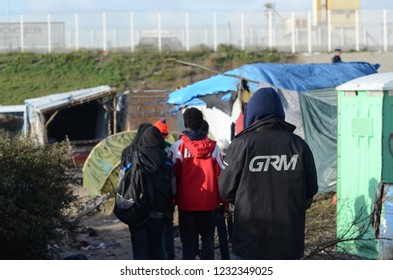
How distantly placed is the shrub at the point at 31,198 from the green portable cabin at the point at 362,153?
3092 millimetres

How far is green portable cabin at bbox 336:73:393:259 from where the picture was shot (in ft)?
28.9

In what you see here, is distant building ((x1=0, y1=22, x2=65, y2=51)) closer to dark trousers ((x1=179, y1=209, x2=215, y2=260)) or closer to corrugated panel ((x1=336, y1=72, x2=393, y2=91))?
corrugated panel ((x1=336, y1=72, x2=393, y2=91))

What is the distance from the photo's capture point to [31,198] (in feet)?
A: 26.3

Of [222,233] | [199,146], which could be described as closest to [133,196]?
[199,146]

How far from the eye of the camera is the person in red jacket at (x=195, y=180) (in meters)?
7.35

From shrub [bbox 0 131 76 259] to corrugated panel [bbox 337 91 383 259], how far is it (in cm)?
318

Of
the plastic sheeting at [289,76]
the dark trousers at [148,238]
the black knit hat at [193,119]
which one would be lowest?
the dark trousers at [148,238]

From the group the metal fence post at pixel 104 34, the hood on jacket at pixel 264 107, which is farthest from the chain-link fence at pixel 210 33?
the hood on jacket at pixel 264 107

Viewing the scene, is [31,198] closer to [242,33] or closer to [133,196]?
[133,196]

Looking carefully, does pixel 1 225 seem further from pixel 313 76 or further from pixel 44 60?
pixel 44 60

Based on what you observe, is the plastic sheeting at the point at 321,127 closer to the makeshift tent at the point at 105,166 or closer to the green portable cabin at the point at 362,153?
the makeshift tent at the point at 105,166

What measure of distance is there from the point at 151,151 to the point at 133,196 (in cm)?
46

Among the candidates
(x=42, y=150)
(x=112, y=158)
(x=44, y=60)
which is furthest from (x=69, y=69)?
(x=42, y=150)

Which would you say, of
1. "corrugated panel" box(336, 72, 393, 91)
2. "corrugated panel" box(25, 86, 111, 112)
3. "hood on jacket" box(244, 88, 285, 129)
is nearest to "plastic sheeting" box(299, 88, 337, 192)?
"corrugated panel" box(336, 72, 393, 91)
